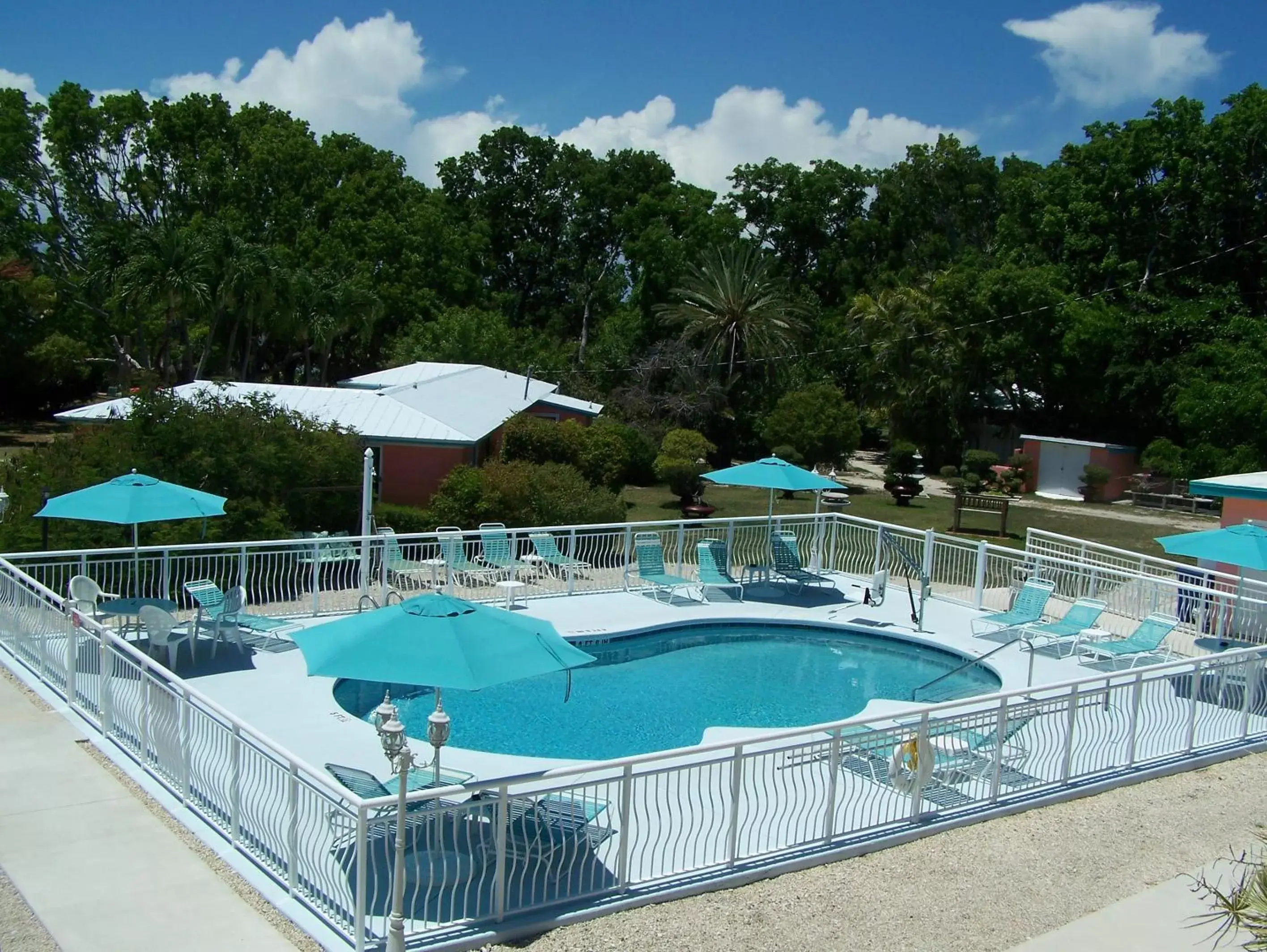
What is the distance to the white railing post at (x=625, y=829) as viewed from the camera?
297 inches

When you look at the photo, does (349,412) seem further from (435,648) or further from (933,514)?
(435,648)

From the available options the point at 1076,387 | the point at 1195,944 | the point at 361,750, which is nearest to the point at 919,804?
the point at 1195,944

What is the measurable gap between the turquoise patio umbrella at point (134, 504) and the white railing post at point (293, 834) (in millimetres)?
6467

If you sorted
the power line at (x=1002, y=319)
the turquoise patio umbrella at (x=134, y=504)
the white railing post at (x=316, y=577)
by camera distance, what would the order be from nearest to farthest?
1. the turquoise patio umbrella at (x=134, y=504)
2. the white railing post at (x=316, y=577)
3. the power line at (x=1002, y=319)

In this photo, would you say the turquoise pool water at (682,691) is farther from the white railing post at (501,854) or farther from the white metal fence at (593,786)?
the white railing post at (501,854)

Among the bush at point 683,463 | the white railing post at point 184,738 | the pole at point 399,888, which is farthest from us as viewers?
the bush at point 683,463

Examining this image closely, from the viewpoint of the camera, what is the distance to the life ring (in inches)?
353

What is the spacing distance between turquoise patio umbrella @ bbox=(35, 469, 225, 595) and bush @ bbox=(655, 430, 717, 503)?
645 inches

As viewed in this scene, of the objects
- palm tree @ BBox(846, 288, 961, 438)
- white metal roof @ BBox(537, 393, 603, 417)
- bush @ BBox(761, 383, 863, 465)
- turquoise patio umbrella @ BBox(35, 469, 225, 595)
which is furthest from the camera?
palm tree @ BBox(846, 288, 961, 438)

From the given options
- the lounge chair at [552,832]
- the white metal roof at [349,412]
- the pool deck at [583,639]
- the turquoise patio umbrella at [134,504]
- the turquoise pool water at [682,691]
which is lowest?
the turquoise pool water at [682,691]

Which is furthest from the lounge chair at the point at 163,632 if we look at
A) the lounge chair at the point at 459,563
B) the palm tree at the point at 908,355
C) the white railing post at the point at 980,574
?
the palm tree at the point at 908,355

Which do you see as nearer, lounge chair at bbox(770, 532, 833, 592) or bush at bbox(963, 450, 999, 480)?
lounge chair at bbox(770, 532, 833, 592)

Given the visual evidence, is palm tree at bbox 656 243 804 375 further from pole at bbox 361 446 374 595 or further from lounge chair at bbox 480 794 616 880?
lounge chair at bbox 480 794 616 880

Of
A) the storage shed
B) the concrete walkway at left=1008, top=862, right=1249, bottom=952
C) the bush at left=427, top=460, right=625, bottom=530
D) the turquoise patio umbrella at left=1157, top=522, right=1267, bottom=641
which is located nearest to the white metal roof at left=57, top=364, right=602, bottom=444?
the bush at left=427, top=460, right=625, bottom=530
